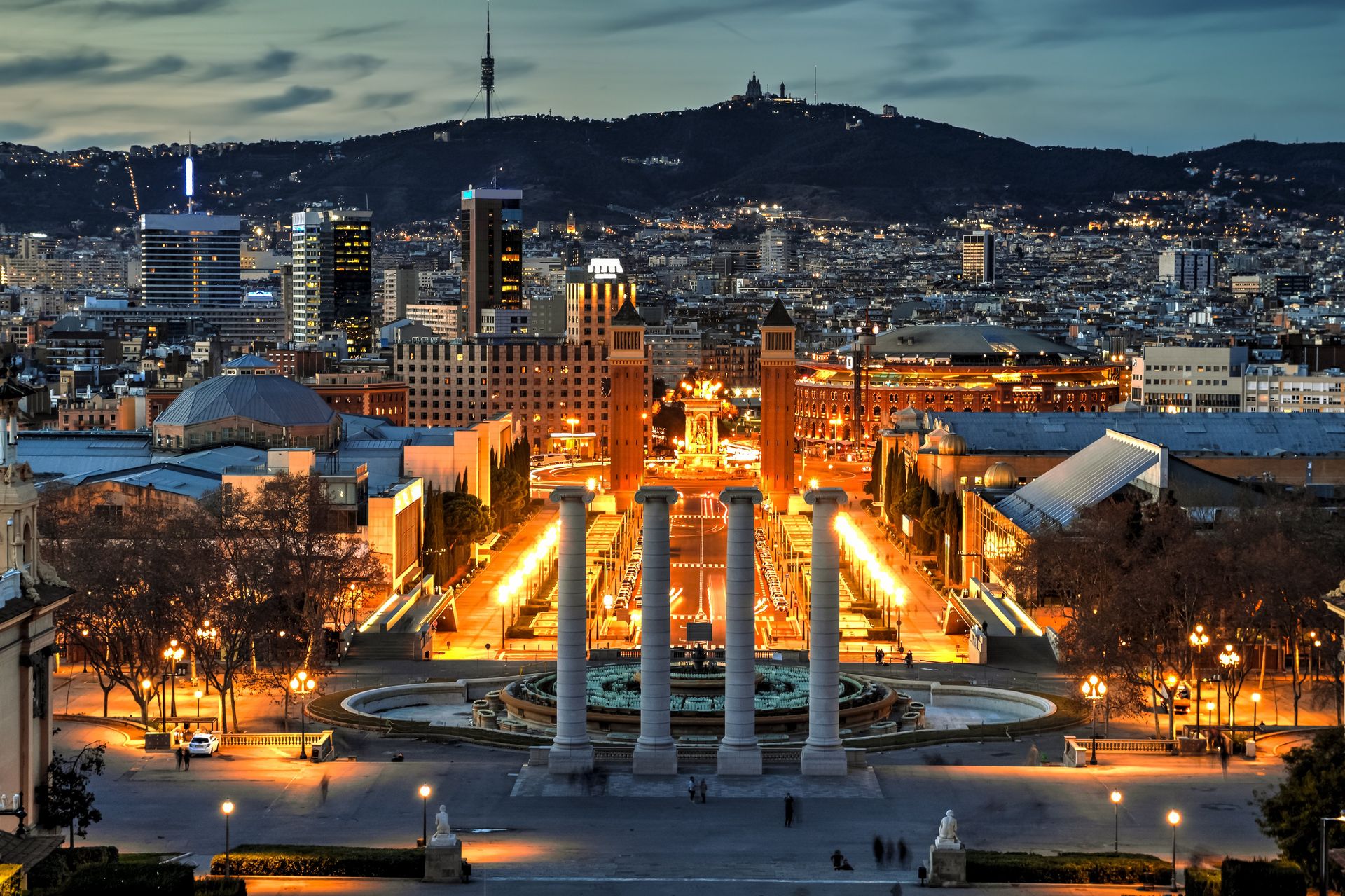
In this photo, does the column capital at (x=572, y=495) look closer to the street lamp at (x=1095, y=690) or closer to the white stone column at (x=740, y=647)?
the white stone column at (x=740, y=647)

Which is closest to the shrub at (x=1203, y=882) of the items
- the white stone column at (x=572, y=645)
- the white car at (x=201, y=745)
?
the white stone column at (x=572, y=645)

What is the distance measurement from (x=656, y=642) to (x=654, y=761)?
3028 mm

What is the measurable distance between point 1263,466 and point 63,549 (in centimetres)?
6735

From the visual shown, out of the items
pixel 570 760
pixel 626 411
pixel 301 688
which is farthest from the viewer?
pixel 626 411

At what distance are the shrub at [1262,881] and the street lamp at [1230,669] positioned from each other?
2156 cm

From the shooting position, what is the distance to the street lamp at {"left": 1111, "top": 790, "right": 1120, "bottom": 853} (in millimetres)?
50344

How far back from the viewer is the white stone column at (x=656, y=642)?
5866 cm

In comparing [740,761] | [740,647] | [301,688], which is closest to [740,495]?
[740,647]

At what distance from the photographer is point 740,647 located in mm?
58750

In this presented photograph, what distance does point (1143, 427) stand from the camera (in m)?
131

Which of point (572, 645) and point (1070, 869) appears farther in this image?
point (572, 645)

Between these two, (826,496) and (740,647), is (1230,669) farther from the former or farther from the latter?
(740,647)

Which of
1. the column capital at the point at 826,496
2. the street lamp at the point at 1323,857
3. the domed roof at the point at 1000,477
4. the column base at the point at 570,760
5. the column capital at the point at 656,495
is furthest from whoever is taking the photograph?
the domed roof at the point at 1000,477

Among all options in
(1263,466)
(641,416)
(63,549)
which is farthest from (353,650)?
(641,416)
